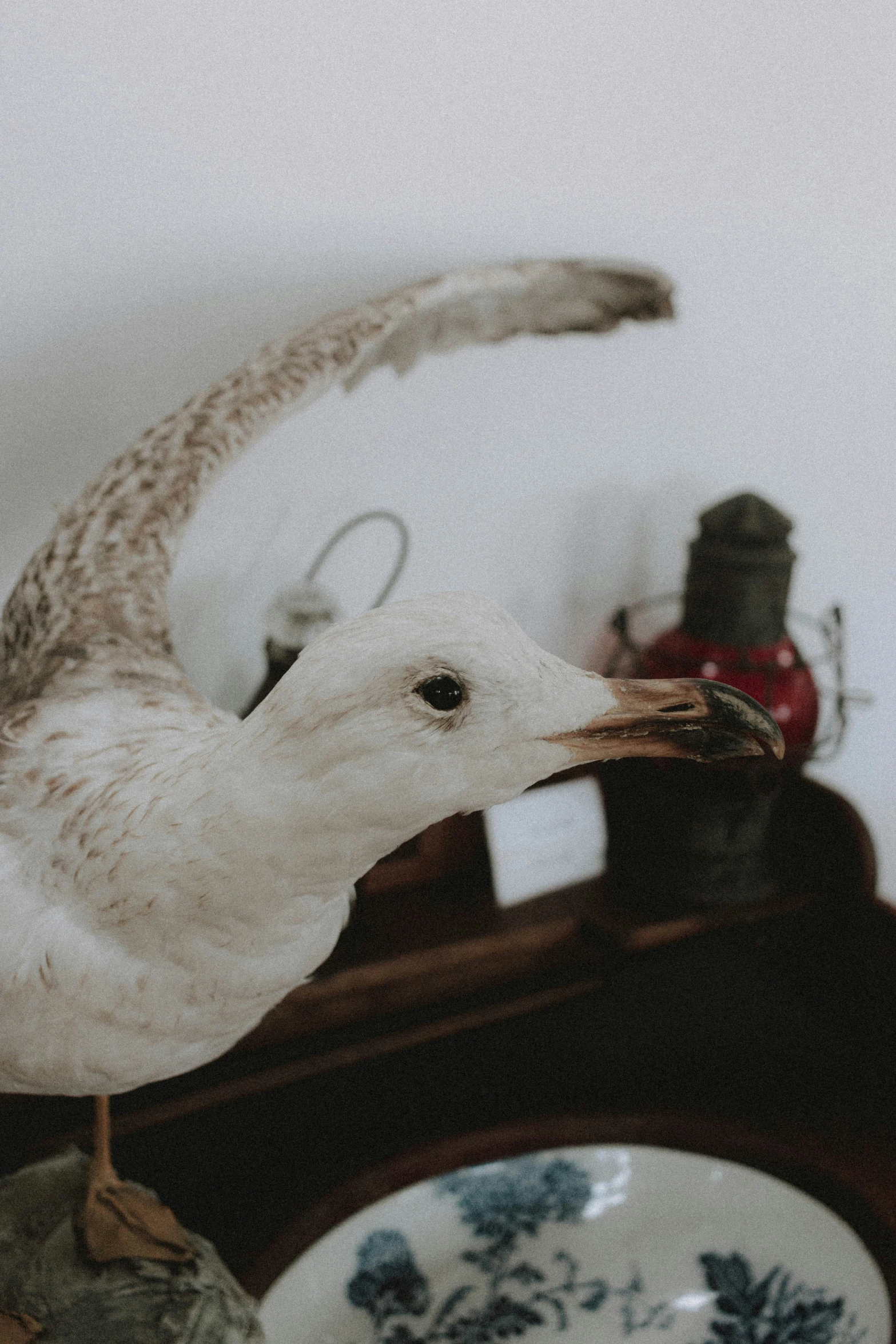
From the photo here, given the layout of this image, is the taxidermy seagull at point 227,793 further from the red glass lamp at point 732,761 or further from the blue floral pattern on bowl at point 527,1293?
the red glass lamp at point 732,761

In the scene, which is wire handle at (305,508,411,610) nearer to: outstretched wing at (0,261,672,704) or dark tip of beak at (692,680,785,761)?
outstretched wing at (0,261,672,704)

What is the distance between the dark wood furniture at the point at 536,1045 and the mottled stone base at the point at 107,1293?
76 millimetres

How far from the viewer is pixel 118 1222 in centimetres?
52

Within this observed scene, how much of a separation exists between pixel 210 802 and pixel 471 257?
0.56 meters

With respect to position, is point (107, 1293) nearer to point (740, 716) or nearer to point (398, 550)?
point (740, 716)

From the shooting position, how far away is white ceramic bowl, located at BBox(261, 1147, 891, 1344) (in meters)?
0.59

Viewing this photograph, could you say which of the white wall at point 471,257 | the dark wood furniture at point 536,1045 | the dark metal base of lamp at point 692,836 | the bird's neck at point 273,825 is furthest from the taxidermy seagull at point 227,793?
the dark metal base of lamp at point 692,836

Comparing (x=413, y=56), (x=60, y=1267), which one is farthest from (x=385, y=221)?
(x=60, y=1267)

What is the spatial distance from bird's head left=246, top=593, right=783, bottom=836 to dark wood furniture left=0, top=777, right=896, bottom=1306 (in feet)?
1.20

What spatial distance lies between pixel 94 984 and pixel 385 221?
567mm

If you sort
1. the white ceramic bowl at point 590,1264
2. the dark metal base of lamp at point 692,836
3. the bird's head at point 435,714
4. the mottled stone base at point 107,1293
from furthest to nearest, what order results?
the dark metal base of lamp at point 692,836 → the white ceramic bowl at point 590,1264 → the mottled stone base at point 107,1293 → the bird's head at point 435,714

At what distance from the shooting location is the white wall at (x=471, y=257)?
0.65 m

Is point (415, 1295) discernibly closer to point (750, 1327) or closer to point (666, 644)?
point (750, 1327)

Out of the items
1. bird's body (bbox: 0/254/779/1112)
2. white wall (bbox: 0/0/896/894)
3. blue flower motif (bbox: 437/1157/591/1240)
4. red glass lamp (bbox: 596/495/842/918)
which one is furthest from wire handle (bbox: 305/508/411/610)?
blue flower motif (bbox: 437/1157/591/1240)
